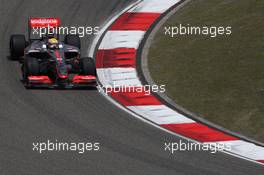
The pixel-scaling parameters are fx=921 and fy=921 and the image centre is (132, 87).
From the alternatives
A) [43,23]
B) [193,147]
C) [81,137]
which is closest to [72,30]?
[43,23]

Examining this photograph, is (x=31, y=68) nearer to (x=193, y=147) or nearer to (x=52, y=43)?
(x=52, y=43)

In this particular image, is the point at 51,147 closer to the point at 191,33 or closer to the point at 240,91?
the point at 240,91

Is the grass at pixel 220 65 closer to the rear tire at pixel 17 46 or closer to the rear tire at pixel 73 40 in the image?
the rear tire at pixel 73 40

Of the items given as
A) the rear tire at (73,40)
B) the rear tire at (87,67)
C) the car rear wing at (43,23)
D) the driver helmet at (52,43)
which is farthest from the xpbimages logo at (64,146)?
the car rear wing at (43,23)

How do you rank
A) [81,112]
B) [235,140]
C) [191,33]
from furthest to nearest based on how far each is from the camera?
[191,33] < [81,112] < [235,140]

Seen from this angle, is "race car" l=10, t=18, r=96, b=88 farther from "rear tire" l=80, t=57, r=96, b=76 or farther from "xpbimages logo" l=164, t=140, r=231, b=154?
"xpbimages logo" l=164, t=140, r=231, b=154

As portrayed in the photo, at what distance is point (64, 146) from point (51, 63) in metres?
4.68

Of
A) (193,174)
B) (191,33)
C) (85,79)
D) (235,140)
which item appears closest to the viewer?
(193,174)

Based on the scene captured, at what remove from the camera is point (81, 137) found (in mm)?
18438

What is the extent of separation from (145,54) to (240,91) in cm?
420

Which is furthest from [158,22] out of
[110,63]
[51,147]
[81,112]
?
[51,147]

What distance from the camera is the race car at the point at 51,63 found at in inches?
856

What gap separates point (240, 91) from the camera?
20969 millimetres

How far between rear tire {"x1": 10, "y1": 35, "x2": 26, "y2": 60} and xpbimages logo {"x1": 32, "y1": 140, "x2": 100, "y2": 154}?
6.03m
